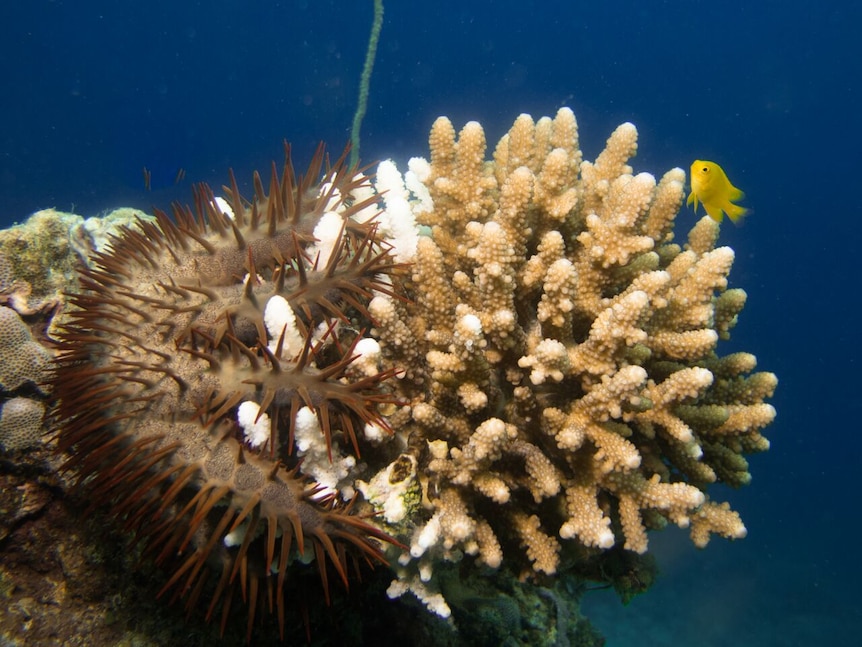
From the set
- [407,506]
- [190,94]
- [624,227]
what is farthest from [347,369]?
[190,94]

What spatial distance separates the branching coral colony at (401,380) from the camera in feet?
6.67

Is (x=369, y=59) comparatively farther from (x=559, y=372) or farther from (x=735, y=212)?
(x=559, y=372)

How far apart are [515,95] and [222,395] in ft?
200

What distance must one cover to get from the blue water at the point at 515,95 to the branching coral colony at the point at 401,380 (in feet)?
165

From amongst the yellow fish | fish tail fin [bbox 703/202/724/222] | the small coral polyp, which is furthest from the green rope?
the small coral polyp

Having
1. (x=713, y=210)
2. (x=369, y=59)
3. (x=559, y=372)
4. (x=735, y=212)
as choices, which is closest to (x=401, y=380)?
(x=559, y=372)

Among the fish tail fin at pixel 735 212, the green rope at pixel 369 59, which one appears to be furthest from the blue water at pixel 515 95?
the fish tail fin at pixel 735 212

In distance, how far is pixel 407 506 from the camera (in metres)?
2.34

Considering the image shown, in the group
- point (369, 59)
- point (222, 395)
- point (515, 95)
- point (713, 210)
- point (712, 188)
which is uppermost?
point (515, 95)

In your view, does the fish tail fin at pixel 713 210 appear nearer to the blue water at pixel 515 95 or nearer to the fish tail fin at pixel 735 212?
the fish tail fin at pixel 735 212

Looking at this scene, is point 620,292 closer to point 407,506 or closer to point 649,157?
point 407,506


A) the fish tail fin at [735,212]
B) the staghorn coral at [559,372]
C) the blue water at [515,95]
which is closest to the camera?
the staghorn coral at [559,372]

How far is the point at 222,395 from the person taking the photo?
2.06 m

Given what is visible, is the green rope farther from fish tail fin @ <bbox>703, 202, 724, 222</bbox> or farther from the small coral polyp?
the small coral polyp
